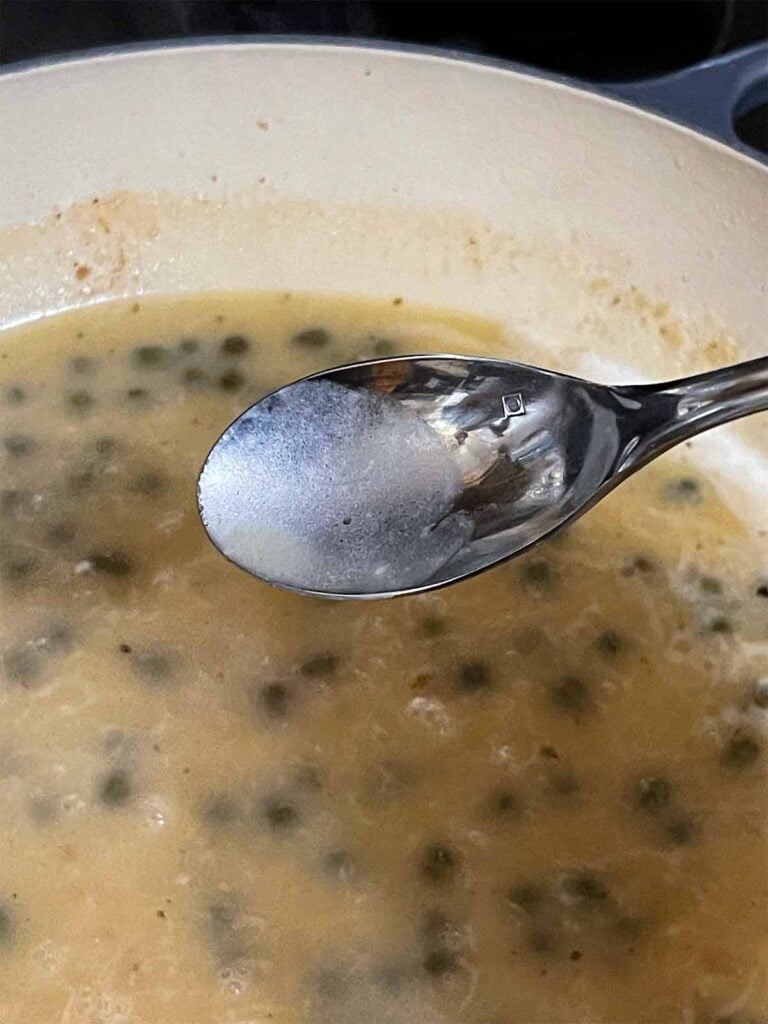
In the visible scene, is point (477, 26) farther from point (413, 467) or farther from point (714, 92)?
point (413, 467)

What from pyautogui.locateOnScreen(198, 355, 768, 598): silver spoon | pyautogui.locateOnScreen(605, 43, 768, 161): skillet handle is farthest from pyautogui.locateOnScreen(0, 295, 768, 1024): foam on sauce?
pyautogui.locateOnScreen(605, 43, 768, 161): skillet handle

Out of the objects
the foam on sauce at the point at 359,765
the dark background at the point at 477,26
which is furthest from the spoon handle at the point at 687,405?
the dark background at the point at 477,26

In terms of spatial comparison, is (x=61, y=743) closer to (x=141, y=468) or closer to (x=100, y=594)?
(x=100, y=594)

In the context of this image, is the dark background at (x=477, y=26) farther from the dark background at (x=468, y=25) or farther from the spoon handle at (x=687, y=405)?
the spoon handle at (x=687, y=405)

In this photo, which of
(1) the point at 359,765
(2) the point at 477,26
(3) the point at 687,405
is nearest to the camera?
(3) the point at 687,405

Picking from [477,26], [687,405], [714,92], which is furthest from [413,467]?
[477,26]

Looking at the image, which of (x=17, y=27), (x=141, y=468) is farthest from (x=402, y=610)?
(x=17, y=27)
